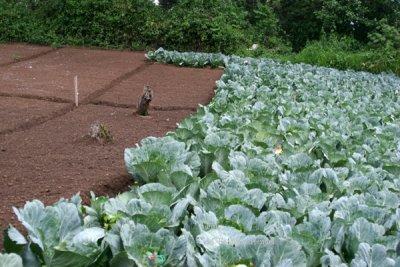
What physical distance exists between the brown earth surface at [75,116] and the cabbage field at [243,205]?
22.7 inches

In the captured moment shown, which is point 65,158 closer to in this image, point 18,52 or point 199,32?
point 18,52

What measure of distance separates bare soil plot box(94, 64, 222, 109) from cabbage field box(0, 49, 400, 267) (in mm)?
2198

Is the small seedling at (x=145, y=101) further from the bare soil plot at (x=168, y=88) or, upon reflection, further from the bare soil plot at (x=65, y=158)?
the bare soil plot at (x=168, y=88)

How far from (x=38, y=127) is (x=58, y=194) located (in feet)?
6.87

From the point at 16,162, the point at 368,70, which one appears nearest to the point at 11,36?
the point at 368,70

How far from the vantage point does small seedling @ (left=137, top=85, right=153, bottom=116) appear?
5996mm

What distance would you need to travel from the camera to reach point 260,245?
2.22 m

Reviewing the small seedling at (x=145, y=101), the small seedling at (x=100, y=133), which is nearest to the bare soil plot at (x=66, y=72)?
the small seedling at (x=145, y=101)

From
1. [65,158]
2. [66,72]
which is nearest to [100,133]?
[65,158]

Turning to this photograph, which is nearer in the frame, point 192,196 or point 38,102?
point 192,196

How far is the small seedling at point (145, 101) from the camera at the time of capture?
6.00 m

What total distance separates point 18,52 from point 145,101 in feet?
21.4

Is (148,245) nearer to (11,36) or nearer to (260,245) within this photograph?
(260,245)

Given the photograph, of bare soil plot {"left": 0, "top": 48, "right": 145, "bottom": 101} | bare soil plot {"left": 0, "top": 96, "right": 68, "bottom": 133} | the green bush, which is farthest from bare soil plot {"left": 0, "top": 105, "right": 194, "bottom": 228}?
the green bush
